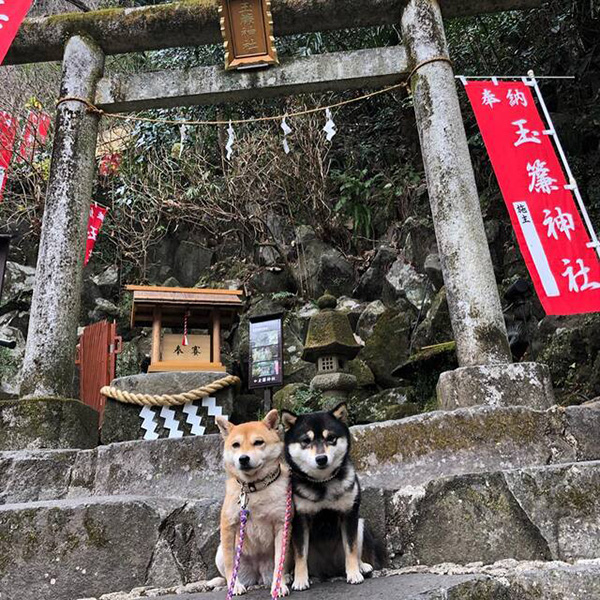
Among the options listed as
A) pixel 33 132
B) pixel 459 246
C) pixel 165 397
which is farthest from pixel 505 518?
pixel 33 132

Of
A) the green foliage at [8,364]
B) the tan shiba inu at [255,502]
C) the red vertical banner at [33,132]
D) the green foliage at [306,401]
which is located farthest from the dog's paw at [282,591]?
the red vertical banner at [33,132]

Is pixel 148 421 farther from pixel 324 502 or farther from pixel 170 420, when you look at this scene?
pixel 324 502

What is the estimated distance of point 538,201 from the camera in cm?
450

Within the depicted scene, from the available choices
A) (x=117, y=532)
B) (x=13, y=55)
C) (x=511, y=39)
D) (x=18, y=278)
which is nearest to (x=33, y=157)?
(x=18, y=278)

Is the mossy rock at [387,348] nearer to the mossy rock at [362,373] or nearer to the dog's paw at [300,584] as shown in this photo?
the mossy rock at [362,373]

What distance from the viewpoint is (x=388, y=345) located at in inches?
350

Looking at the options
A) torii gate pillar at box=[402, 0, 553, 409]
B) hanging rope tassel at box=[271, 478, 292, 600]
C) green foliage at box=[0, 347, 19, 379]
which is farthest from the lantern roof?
green foliage at box=[0, 347, 19, 379]

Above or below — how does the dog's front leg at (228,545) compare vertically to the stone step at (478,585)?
above

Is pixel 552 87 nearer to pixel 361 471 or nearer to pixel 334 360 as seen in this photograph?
pixel 334 360

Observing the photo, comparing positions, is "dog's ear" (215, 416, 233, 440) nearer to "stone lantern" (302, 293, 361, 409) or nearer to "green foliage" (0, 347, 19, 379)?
"stone lantern" (302, 293, 361, 409)

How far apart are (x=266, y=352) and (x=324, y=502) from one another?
4.23 metres

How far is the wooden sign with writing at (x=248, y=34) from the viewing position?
529cm

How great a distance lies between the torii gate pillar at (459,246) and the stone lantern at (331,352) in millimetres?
2713

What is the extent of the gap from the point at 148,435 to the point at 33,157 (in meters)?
9.97
